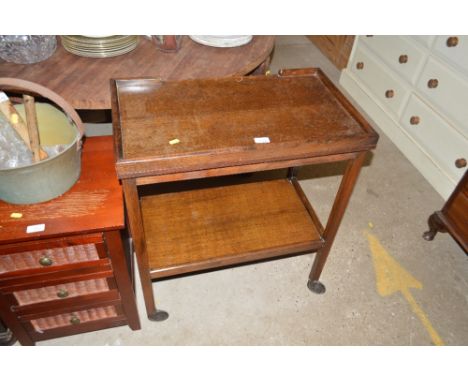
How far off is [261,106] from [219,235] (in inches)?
24.3

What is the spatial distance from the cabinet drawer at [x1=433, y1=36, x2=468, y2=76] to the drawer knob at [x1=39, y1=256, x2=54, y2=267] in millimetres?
2465

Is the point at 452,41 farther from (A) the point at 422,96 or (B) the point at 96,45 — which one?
(B) the point at 96,45

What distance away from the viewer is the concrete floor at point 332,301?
1752mm

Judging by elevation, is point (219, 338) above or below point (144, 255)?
below

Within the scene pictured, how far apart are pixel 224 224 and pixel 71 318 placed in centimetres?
77

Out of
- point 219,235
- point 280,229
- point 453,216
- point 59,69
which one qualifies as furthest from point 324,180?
point 59,69

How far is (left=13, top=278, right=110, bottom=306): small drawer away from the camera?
139cm

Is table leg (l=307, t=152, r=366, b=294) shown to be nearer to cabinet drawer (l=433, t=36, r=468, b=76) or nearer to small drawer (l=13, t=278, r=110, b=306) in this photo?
small drawer (l=13, t=278, r=110, b=306)

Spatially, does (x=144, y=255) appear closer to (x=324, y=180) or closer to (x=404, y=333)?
(x=404, y=333)

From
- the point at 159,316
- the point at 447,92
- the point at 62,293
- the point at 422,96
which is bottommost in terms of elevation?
the point at 159,316

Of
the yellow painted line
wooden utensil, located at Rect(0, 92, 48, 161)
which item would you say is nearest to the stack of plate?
wooden utensil, located at Rect(0, 92, 48, 161)

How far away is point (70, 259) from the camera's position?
51.8 inches

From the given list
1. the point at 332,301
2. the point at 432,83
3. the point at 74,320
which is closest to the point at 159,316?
the point at 74,320

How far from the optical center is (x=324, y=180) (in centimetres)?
259
